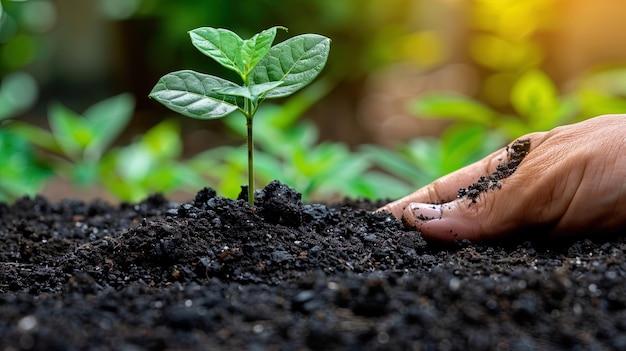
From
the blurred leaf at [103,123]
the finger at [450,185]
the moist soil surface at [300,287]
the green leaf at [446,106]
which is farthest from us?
the blurred leaf at [103,123]

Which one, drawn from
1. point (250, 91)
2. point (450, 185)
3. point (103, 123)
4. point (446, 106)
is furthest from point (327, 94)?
point (250, 91)

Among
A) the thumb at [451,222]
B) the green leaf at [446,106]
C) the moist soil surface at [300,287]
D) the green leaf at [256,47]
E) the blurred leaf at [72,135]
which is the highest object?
the green leaf at [256,47]

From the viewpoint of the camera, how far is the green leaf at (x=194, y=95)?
1.39m

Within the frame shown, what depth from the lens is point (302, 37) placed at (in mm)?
1467

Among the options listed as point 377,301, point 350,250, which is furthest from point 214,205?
point 377,301

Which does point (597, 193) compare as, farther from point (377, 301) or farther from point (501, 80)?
point (501, 80)

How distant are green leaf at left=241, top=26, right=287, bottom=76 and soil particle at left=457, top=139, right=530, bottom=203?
2.17 ft

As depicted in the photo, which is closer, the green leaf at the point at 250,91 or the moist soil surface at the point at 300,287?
the moist soil surface at the point at 300,287

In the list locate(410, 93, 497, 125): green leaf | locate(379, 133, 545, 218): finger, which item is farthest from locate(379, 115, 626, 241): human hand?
locate(410, 93, 497, 125): green leaf

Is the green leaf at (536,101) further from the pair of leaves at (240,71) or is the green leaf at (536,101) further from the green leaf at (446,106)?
the pair of leaves at (240,71)

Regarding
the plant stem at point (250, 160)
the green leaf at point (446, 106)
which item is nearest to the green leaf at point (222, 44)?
the plant stem at point (250, 160)

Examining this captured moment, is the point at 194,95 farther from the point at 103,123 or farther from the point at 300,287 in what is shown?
the point at 103,123

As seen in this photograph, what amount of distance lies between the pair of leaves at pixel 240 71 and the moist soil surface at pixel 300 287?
0.86 feet

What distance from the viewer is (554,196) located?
1548 mm
